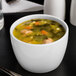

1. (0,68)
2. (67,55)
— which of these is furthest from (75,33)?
(0,68)

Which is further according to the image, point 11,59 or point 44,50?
point 11,59

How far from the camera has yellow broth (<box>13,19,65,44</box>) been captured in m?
0.77

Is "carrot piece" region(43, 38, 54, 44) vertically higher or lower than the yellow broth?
higher

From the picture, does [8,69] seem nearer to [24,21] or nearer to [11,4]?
[24,21]

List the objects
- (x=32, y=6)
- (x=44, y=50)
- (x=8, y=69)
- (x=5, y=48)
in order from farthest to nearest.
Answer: (x=32, y=6), (x=5, y=48), (x=8, y=69), (x=44, y=50)

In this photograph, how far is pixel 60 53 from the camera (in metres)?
0.78

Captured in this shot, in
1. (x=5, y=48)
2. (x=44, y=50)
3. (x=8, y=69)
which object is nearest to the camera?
(x=44, y=50)

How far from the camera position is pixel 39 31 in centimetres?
82

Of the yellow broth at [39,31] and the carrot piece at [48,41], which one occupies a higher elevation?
the carrot piece at [48,41]

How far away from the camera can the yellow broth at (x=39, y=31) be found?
772 millimetres

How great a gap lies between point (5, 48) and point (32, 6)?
0.36 m

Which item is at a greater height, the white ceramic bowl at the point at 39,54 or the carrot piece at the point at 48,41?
the carrot piece at the point at 48,41

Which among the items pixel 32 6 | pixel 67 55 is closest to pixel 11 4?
pixel 32 6

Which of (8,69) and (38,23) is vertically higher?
(38,23)
